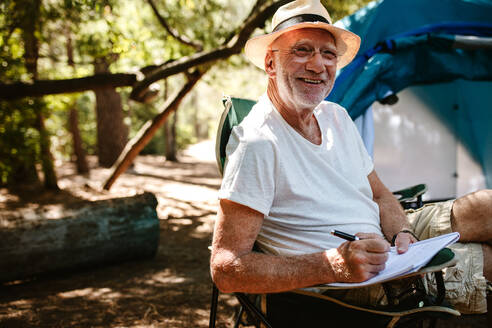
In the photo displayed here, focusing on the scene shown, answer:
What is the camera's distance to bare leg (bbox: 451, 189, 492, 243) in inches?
77.5

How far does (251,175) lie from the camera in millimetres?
1642

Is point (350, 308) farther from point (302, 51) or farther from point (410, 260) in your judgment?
point (302, 51)

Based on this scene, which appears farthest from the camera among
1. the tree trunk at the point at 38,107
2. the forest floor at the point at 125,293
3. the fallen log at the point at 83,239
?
the tree trunk at the point at 38,107

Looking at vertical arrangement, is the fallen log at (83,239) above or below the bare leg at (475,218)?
below

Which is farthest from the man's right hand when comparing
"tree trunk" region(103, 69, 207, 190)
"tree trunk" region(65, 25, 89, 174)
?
"tree trunk" region(65, 25, 89, 174)

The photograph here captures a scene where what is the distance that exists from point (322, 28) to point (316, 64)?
219mm

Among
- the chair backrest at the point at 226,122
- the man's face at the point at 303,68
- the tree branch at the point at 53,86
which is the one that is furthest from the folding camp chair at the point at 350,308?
the tree branch at the point at 53,86

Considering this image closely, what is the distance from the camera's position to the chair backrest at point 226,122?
2.16 m

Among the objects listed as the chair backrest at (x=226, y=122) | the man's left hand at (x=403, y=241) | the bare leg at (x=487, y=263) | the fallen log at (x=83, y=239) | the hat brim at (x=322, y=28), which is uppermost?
the hat brim at (x=322, y=28)

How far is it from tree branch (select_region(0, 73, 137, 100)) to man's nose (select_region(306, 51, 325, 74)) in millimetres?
3458

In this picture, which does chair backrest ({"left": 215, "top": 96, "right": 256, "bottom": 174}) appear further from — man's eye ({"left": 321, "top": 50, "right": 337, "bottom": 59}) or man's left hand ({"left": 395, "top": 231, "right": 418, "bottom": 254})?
man's left hand ({"left": 395, "top": 231, "right": 418, "bottom": 254})

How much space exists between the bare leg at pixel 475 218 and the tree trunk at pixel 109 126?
9491 millimetres

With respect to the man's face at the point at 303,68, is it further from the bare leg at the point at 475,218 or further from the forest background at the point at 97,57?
the forest background at the point at 97,57

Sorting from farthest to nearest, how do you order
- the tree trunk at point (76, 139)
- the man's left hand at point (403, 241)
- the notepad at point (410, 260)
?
the tree trunk at point (76, 139)
the man's left hand at point (403, 241)
the notepad at point (410, 260)
